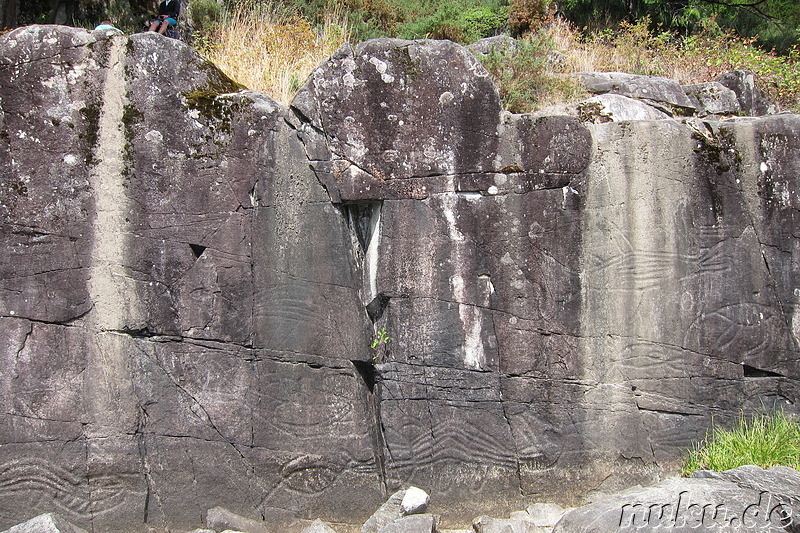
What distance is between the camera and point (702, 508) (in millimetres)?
4055

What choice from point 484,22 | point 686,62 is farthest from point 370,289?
point 484,22

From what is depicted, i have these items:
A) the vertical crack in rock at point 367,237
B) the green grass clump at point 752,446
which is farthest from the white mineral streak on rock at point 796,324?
the vertical crack in rock at point 367,237

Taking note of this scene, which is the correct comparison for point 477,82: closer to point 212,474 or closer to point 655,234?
point 655,234

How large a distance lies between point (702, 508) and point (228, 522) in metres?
3.00

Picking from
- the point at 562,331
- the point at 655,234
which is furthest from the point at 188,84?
the point at 655,234

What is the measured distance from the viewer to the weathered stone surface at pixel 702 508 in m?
3.96

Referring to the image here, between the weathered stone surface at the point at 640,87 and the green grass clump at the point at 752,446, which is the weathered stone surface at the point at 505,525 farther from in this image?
the weathered stone surface at the point at 640,87

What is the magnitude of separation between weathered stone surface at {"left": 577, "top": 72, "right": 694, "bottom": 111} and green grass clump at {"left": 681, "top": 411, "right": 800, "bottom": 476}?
9.53ft

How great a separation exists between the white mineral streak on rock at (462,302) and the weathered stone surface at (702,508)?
125cm

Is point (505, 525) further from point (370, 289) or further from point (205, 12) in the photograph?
point (205, 12)

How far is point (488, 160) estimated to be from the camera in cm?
508

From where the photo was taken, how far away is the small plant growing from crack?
5.04 metres

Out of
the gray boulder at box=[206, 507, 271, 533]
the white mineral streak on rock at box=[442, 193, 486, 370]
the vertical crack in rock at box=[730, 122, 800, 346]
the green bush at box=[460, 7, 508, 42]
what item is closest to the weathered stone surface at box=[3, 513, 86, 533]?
the gray boulder at box=[206, 507, 271, 533]

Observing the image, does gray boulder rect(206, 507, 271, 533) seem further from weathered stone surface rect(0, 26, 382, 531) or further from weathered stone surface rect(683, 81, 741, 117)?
weathered stone surface rect(683, 81, 741, 117)
